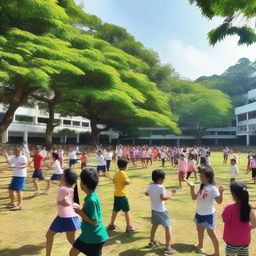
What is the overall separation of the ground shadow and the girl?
3347 mm

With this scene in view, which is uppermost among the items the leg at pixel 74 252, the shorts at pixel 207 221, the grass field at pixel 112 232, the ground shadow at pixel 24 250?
the shorts at pixel 207 221

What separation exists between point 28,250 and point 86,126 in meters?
59.7

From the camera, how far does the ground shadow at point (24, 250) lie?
5.29 m

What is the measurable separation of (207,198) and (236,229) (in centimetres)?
128

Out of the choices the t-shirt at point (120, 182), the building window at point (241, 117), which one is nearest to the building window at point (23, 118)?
the building window at point (241, 117)

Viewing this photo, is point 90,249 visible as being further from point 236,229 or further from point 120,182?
point 120,182

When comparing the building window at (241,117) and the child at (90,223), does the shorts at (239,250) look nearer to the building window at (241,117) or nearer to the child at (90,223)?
the child at (90,223)

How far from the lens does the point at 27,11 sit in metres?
15.0

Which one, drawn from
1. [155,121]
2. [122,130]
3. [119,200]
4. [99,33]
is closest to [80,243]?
[119,200]

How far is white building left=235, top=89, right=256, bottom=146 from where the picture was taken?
6112 cm

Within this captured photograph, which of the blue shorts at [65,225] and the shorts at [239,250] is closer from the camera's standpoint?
the shorts at [239,250]

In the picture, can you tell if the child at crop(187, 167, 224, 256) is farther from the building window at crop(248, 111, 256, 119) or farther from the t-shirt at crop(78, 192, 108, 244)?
the building window at crop(248, 111, 256, 119)

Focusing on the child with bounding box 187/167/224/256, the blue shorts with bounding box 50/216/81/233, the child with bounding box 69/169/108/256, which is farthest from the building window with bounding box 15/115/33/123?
the child with bounding box 69/169/108/256

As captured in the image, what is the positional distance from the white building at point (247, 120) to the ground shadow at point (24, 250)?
189 feet
